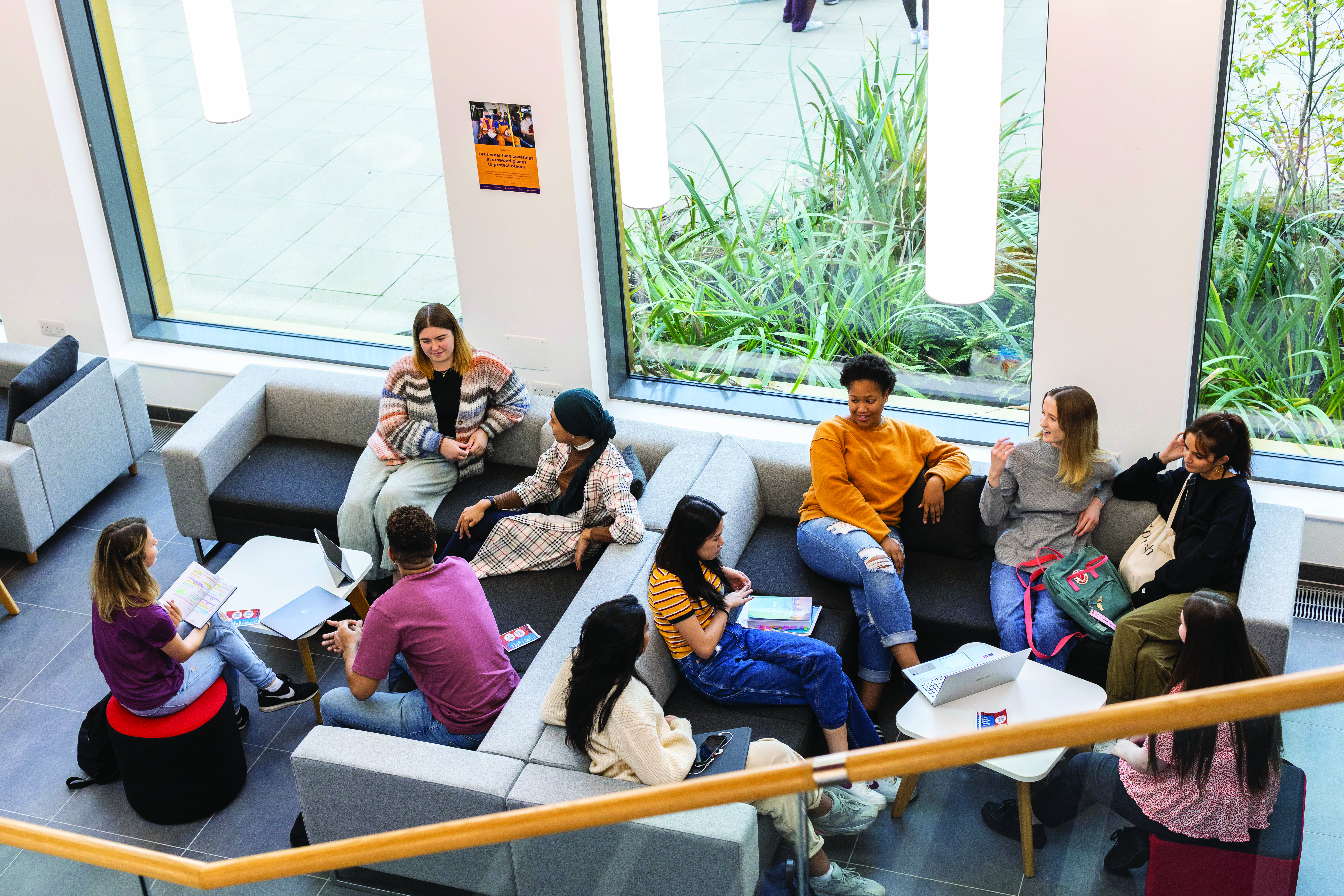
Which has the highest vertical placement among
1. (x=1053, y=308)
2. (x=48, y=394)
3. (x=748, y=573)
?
(x=1053, y=308)

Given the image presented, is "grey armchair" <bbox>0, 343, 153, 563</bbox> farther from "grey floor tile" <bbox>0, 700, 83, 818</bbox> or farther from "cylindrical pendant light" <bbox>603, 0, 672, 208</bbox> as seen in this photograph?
"cylindrical pendant light" <bbox>603, 0, 672, 208</bbox>

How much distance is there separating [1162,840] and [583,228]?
4495 mm

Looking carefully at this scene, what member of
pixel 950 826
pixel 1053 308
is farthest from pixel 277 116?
pixel 950 826

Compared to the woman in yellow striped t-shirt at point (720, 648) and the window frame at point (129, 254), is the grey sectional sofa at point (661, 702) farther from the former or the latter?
the window frame at point (129, 254)

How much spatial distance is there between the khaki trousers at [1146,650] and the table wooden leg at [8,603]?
4.87 meters

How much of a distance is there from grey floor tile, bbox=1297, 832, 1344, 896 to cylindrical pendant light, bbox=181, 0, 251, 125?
17.8ft

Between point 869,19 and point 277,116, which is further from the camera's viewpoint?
point 277,116

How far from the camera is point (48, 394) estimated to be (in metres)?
6.12

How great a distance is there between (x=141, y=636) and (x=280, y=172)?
11.5ft

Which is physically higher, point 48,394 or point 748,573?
point 48,394

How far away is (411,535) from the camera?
13.5 ft

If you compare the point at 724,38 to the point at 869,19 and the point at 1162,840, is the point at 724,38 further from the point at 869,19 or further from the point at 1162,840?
the point at 1162,840

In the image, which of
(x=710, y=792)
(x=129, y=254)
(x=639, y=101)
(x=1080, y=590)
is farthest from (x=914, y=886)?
(x=129, y=254)

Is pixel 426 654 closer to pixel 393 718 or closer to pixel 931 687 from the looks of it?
pixel 393 718
